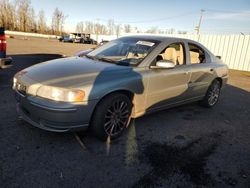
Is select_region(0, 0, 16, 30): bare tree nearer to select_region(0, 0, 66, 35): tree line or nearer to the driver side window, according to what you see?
select_region(0, 0, 66, 35): tree line

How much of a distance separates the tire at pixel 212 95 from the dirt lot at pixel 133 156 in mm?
1165

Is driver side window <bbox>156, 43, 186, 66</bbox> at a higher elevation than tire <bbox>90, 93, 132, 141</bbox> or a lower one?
higher

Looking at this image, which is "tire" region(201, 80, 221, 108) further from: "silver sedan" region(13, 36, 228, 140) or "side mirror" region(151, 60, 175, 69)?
A: "side mirror" region(151, 60, 175, 69)

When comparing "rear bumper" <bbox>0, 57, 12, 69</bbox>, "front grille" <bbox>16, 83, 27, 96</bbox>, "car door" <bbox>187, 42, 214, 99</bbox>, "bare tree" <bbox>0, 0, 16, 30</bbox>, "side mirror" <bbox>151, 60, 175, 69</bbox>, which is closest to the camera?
"front grille" <bbox>16, 83, 27, 96</bbox>

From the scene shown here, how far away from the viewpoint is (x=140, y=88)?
12.3 ft

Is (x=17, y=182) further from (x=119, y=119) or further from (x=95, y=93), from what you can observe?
(x=119, y=119)

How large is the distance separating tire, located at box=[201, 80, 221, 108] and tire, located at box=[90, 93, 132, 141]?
2.76 metres

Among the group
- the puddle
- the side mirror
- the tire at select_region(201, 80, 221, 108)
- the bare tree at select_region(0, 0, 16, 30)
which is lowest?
the puddle

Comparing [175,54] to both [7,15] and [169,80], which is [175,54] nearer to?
[169,80]

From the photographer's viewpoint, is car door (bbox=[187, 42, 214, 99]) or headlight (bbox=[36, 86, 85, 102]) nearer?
headlight (bbox=[36, 86, 85, 102])

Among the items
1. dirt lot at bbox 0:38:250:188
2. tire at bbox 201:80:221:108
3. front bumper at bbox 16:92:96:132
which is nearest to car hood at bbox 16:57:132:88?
front bumper at bbox 16:92:96:132

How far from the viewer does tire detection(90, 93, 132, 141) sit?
3.27 metres

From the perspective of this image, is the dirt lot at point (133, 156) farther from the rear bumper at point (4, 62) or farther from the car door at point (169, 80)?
the rear bumper at point (4, 62)

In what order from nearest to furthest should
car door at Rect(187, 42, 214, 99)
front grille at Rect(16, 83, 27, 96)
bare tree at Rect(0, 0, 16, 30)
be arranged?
front grille at Rect(16, 83, 27, 96), car door at Rect(187, 42, 214, 99), bare tree at Rect(0, 0, 16, 30)
